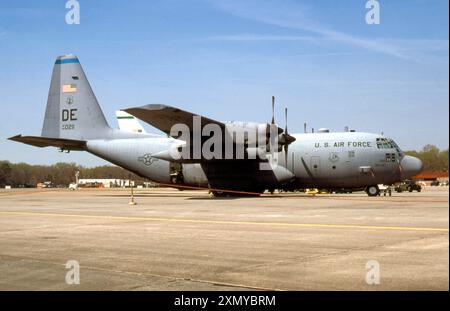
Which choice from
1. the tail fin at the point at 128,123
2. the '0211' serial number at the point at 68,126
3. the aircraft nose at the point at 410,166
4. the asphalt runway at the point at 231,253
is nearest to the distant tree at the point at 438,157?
the asphalt runway at the point at 231,253

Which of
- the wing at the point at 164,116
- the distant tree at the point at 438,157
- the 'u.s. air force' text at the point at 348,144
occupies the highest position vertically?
the wing at the point at 164,116

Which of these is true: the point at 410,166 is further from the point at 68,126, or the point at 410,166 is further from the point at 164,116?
the point at 68,126

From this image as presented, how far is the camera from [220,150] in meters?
31.7

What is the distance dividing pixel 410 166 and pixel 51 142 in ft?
82.5

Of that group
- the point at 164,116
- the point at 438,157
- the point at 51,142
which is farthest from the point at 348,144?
the point at 438,157

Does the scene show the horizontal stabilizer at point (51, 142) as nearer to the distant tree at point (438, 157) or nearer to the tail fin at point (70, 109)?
the tail fin at point (70, 109)

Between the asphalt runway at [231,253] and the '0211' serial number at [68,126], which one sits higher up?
the '0211' serial number at [68,126]

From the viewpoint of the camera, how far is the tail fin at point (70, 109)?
36562 mm

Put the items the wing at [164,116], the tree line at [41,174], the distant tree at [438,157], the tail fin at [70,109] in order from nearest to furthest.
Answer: the distant tree at [438,157]
the wing at [164,116]
the tail fin at [70,109]
the tree line at [41,174]

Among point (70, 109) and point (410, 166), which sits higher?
point (70, 109)

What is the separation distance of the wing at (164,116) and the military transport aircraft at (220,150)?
2.3 inches

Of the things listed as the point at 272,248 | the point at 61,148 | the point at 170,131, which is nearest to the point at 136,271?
the point at 272,248
